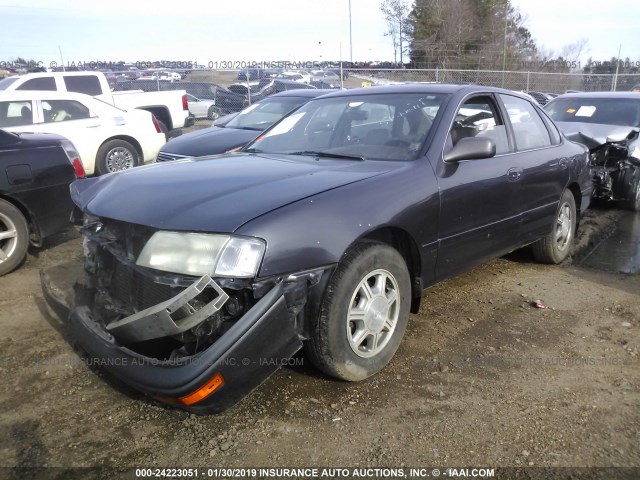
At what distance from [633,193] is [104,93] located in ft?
36.2

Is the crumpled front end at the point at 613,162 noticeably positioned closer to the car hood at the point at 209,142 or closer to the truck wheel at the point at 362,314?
the car hood at the point at 209,142

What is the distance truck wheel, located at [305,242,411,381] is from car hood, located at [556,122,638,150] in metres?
5.04

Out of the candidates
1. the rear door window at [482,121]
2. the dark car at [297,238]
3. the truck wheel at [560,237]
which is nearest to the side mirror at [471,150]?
the dark car at [297,238]

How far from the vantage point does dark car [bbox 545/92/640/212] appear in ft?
23.3

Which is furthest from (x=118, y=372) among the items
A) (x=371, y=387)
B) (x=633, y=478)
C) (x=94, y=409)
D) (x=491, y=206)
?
(x=491, y=206)

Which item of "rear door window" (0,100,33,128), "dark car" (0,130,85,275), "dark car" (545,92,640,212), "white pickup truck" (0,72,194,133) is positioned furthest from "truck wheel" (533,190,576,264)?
"white pickup truck" (0,72,194,133)

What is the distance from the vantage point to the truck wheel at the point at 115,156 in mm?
9242

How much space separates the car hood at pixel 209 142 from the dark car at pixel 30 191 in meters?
1.98

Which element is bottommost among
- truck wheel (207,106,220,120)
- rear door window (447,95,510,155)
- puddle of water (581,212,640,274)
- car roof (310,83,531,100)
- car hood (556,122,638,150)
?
puddle of water (581,212,640,274)

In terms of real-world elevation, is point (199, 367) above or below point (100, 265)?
below

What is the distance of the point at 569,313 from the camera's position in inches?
160

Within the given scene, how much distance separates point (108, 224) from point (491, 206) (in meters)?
2.55

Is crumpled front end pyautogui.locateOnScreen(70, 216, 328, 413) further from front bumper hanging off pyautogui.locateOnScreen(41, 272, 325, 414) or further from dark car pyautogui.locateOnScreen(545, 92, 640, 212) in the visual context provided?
dark car pyautogui.locateOnScreen(545, 92, 640, 212)

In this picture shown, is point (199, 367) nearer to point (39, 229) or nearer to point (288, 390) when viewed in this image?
point (288, 390)
